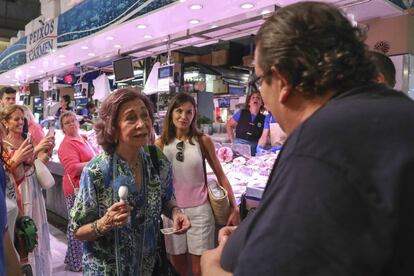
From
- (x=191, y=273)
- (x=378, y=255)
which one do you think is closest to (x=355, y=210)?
(x=378, y=255)

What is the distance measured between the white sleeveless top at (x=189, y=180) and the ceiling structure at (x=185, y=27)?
4.50ft

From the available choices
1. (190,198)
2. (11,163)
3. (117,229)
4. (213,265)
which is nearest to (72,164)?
(11,163)

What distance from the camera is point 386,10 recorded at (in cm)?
375

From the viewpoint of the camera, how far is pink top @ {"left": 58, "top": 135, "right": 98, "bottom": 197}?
146 inches

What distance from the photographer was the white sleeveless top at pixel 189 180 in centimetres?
277

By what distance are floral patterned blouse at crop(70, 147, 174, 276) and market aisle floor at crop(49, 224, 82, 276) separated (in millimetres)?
2427

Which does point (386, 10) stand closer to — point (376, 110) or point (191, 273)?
point (191, 273)

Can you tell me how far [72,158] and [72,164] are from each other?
Result: 0.07 meters

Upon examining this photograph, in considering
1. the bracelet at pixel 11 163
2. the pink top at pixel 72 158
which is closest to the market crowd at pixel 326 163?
the bracelet at pixel 11 163

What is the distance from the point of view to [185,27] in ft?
14.4

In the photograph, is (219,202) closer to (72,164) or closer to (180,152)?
(180,152)

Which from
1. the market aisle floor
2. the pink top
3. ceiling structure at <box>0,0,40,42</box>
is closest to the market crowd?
the pink top

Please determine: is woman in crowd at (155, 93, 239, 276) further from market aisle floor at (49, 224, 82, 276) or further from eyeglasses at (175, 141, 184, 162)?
market aisle floor at (49, 224, 82, 276)

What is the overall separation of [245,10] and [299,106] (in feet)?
10.3
